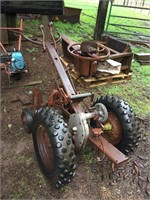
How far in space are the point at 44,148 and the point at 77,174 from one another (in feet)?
1.65

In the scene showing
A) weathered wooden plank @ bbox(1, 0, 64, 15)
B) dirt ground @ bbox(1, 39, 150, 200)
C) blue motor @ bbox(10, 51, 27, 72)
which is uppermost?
weathered wooden plank @ bbox(1, 0, 64, 15)

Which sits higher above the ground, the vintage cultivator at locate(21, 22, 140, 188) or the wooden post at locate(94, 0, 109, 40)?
the wooden post at locate(94, 0, 109, 40)

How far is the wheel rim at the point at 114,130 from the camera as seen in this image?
283 centimetres

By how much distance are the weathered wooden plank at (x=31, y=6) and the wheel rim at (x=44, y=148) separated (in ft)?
8.33

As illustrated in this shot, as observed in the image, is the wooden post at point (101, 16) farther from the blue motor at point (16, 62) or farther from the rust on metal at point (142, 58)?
the blue motor at point (16, 62)

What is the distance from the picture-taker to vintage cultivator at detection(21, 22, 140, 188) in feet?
7.44

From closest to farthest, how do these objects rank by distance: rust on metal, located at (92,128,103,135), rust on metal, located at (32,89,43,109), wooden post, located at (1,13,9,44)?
1. rust on metal, located at (92,128,103,135)
2. rust on metal, located at (32,89,43,109)
3. wooden post, located at (1,13,9,44)

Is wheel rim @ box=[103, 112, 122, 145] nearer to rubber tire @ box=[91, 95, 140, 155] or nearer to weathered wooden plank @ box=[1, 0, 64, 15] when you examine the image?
rubber tire @ box=[91, 95, 140, 155]

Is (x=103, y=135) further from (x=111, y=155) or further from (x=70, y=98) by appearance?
(x=70, y=98)

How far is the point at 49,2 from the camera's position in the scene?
4.27 m

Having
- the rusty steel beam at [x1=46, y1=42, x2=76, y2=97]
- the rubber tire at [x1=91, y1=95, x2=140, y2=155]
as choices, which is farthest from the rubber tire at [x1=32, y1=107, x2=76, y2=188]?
the rubber tire at [x1=91, y1=95, x2=140, y2=155]

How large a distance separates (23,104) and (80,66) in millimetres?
1359

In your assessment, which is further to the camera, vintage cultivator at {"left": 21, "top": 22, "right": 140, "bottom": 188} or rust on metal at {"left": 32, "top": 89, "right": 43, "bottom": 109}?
rust on metal at {"left": 32, "top": 89, "right": 43, "bottom": 109}

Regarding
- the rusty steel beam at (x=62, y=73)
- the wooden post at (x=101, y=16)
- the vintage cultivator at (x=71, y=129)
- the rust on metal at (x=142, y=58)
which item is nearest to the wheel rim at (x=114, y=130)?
the vintage cultivator at (x=71, y=129)
